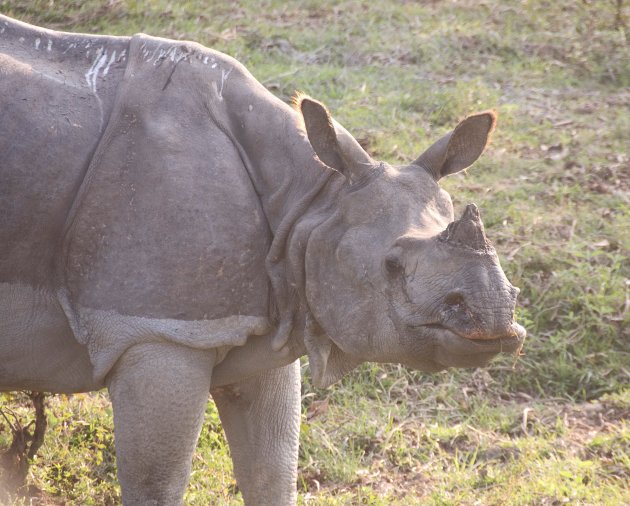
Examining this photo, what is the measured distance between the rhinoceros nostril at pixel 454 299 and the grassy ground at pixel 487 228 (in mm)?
1953

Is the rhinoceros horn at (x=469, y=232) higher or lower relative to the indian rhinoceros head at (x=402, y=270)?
higher

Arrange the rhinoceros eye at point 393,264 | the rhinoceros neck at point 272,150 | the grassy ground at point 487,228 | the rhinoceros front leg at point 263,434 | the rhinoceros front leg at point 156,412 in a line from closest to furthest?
the rhinoceros eye at point 393,264
the rhinoceros front leg at point 156,412
the rhinoceros neck at point 272,150
the rhinoceros front leg at point 263,434
the grassy ground at point 487,228

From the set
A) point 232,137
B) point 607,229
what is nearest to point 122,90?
point 232,137

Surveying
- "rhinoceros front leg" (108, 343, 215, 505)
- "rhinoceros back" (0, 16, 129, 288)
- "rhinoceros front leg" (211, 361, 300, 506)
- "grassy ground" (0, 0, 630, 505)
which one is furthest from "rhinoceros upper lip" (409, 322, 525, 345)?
"grassy ground" (0, 0, 630, 505)

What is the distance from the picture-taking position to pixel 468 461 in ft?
18.5

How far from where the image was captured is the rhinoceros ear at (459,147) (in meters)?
3.83

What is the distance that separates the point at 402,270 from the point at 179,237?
2.58ft

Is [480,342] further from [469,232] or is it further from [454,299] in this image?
[469,232]

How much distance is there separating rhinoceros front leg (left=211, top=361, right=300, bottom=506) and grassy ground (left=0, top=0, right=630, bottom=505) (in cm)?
73

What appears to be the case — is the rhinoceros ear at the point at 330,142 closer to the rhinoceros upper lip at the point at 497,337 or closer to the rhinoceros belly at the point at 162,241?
the rhinoceros belly at the point at 162,241

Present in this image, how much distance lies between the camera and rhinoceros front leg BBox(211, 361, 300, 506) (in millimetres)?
4371

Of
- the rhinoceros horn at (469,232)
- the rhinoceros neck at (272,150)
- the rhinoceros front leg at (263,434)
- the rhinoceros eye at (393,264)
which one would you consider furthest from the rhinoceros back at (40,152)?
the rhinoceros horn at (469,232)

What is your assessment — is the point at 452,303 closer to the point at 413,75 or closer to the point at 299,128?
the point at 299,128

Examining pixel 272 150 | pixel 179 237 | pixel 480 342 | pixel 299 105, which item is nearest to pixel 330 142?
pixel 299 105
